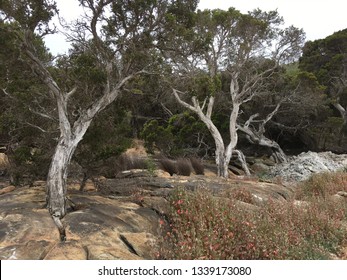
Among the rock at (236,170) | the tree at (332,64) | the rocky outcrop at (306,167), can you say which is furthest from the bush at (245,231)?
the tree at (332,64)

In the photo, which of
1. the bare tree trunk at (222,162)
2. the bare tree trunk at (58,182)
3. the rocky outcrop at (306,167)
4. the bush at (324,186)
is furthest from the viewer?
the rocky outcrop at (306,167)

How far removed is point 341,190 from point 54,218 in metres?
8.60

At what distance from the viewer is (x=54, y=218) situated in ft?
19.5

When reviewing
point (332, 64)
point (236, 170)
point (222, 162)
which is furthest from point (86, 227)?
point (332, 64)

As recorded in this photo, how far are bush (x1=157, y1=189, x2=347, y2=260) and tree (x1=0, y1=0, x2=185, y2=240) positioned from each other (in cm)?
253

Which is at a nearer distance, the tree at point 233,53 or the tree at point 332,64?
the tree at point 233,53

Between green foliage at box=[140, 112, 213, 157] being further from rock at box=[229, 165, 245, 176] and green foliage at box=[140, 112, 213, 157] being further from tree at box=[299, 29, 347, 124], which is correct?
tree at box=[299, 29, 347, 124]

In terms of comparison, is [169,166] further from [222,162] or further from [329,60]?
[329,60]

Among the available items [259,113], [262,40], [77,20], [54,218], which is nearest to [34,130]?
[77,20]

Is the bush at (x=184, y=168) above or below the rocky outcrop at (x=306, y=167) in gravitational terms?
above

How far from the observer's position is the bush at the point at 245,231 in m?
4.62

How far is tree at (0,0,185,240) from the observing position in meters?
6.90

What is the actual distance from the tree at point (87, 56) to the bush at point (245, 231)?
2535 mm

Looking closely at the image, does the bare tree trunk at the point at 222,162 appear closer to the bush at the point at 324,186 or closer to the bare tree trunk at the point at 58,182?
the bush at the point at 324,186
